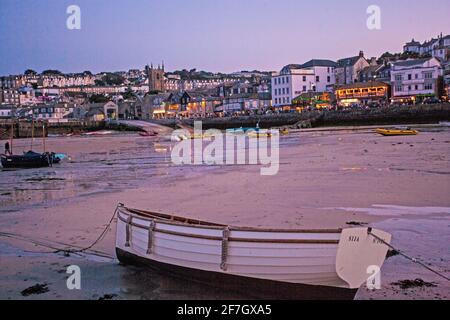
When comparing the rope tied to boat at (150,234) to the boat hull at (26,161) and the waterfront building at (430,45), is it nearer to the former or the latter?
the boat hull at (26,161)

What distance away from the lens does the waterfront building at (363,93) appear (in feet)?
275

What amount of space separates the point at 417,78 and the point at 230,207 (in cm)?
7272

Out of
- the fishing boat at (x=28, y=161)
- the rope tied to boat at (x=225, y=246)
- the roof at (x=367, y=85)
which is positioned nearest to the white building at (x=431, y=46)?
the roof at (x=367, y=85)

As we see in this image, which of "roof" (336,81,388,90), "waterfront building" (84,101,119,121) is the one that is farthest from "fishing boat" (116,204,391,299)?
"waterfront building" (84,101,119,121)

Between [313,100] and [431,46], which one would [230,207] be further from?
[431,46]

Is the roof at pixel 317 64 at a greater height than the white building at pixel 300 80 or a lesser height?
greater

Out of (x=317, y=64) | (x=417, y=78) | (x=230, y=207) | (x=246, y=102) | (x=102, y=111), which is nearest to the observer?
(x=230, y=207)

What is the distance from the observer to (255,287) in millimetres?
6980

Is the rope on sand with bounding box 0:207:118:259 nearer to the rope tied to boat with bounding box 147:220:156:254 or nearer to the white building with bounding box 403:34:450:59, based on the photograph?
the rope tied to boat with bounding box 147:220:156:254

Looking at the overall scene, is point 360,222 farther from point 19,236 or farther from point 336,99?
point 336,99

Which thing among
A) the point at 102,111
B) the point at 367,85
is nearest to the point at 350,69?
the point at 367,85

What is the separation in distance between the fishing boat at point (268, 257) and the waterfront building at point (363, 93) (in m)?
80.8

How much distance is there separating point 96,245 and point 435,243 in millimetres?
6921

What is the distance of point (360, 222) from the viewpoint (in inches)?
440
